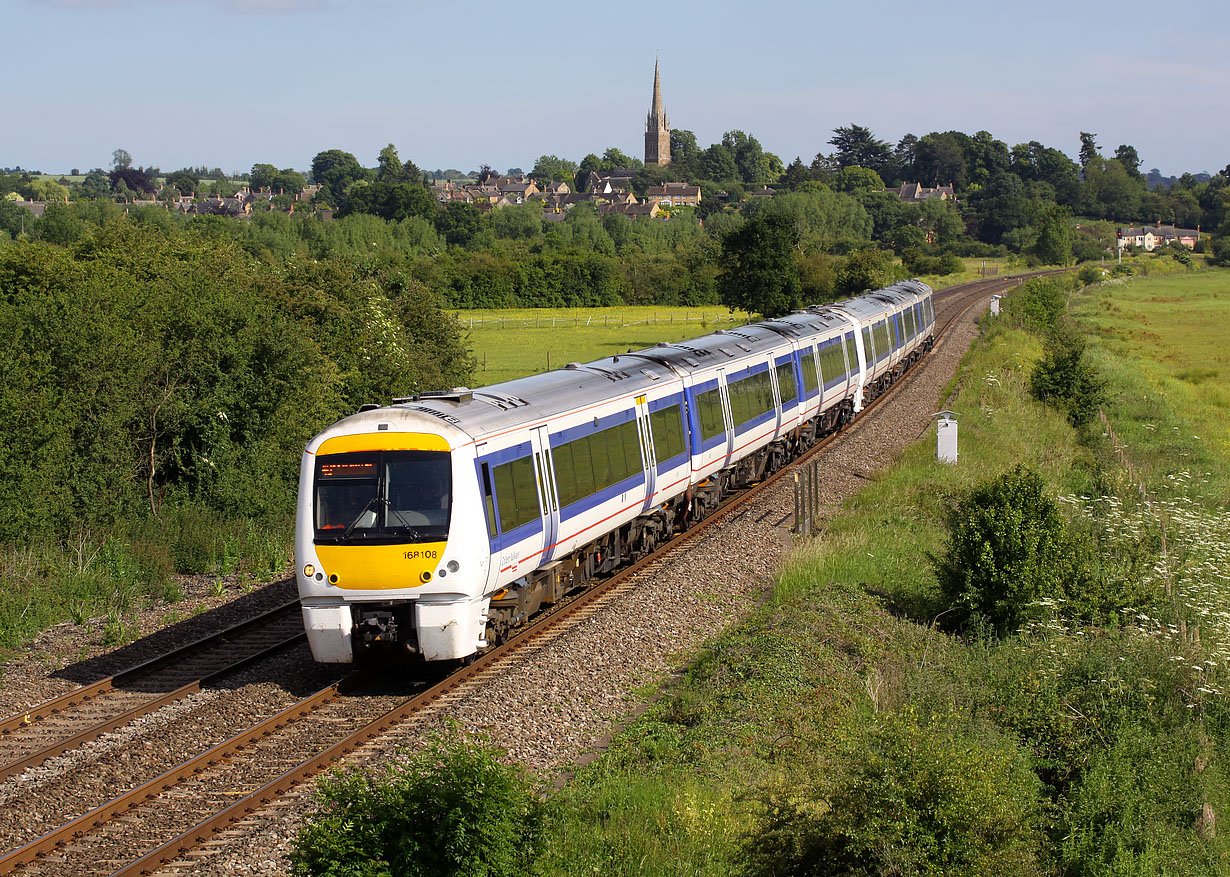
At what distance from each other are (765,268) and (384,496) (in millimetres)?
52146

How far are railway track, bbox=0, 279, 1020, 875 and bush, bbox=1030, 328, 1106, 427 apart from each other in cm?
2603

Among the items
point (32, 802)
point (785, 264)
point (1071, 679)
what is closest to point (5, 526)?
point (32, 802)

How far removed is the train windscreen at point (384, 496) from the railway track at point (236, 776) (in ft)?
5.54

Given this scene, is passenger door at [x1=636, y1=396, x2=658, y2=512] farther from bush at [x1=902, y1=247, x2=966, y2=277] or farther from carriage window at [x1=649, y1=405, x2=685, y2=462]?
bush at [x1=902, y1=247, x2=966, y2=277]

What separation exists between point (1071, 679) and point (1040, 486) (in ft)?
12.5

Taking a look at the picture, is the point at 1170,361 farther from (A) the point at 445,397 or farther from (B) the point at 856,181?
(B) the point at 856,181

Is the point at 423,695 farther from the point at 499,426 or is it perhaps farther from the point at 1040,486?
the point at 1040,486

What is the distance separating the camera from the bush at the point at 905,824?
7.20m

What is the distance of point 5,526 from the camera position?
1708 cm

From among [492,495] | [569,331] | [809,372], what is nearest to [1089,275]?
[569,331]

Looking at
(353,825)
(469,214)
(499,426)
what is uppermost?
(469,214)

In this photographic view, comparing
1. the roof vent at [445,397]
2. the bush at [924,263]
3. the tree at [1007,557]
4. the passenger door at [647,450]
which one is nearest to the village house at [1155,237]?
the bush at [924,263]

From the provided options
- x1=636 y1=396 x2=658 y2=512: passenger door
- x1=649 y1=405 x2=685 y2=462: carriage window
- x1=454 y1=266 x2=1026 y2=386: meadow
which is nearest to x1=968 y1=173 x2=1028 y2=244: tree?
x1=454 y1=266 x2=1026 y2=386: meadow

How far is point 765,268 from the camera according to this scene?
61688 millimetres
